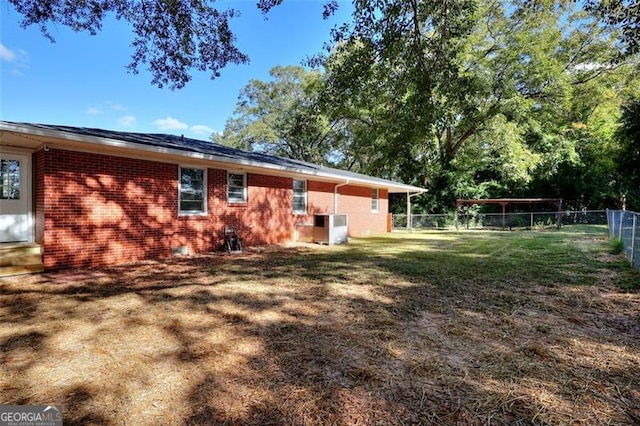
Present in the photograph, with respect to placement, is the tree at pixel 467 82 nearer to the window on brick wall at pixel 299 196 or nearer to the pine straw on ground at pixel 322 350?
the window on brick wall at pixel 299 196

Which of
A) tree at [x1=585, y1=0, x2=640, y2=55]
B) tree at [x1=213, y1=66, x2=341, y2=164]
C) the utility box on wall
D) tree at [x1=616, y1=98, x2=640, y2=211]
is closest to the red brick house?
the utility box on wall

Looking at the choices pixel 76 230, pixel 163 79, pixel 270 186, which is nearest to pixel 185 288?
pixel 76 230

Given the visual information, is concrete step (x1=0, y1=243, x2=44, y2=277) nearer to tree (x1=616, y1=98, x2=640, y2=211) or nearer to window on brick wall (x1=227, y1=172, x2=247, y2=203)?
window on brick wall (x1=227, y1=172, x2=247, y2=203)

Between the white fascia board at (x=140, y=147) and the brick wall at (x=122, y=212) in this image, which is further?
the brick wall at (x=122, y=212)

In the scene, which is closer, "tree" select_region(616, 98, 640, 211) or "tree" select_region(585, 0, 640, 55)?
"tree" select_region(585, 0, 640, 55)

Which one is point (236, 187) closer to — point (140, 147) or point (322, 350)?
point (140, 147)

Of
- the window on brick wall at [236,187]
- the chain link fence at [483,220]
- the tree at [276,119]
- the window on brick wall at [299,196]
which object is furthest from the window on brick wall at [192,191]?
the tree at [276,119]

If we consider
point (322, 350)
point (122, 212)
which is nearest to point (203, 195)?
point (122, 212)

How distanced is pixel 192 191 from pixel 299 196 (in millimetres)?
4538

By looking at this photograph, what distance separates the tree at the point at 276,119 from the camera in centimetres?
2939

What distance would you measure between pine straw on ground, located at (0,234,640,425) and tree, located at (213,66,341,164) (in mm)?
25004

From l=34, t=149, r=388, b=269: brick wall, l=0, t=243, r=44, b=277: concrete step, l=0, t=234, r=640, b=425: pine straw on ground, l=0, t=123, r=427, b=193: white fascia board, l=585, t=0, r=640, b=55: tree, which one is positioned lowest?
l=0, t=234, r=640, b=425: pine straw on ground

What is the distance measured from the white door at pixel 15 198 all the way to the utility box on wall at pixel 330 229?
25.6ft

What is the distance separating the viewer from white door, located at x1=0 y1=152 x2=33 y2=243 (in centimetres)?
680
